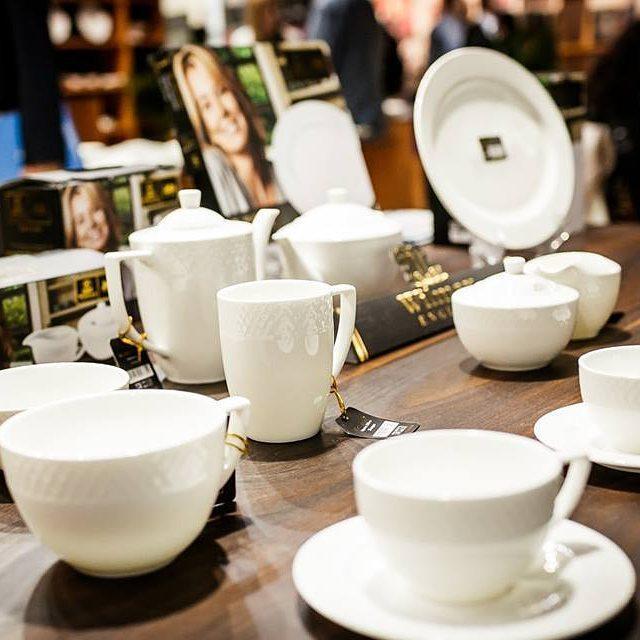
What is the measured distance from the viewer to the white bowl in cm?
103

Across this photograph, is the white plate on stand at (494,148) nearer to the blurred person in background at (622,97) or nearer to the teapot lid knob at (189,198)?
the teapot lid knob at (189,198)

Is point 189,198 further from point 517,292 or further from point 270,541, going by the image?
point 270,541

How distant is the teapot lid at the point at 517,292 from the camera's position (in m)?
1.21

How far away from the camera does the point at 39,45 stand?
3258 millimetres

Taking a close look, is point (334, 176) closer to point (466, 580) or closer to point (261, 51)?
point (261, 51)

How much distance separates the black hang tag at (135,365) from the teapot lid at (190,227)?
5.3 inches

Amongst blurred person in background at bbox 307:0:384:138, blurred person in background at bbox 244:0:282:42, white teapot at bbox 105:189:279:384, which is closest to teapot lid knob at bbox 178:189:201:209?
white teapot at bbox 105:189:279:384

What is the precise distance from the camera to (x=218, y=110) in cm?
170

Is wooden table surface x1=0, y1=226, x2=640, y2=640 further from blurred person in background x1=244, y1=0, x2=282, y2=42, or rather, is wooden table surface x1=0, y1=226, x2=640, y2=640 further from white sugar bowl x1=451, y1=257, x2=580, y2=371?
blurred person in background x1=244, y1=0, x2=282, y2=42

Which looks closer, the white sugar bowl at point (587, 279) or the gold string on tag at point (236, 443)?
the gold string on tag at point (236, 443)

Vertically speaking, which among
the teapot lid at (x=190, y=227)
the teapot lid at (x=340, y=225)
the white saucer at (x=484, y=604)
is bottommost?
the white saucer at (x=484, y=604)

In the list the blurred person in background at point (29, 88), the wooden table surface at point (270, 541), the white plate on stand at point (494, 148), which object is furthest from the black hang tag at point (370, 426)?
the blurred person in background at point (29, 88)

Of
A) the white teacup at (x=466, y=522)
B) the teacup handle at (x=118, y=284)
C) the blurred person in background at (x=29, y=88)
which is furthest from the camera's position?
the blurred person in background at (x=29, y=88)

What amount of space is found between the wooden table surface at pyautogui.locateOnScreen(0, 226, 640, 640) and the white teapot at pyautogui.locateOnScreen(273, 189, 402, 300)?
0.24m
